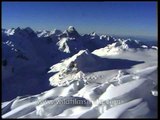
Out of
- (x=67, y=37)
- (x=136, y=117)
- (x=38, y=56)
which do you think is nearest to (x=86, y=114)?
(x=136, y=117)

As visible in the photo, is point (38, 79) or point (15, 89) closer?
point (15, 89)

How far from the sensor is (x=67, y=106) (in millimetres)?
13977

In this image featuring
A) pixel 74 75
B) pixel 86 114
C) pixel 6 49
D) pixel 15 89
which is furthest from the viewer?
pixel 6 49

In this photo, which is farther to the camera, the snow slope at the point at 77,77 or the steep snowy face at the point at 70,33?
the steep snowy face at the point at 70,33

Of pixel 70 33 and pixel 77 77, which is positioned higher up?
pixel 77 77

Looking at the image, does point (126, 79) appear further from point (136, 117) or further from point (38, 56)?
point (38, 56)

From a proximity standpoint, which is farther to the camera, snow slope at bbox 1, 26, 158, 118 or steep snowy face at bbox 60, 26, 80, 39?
steep snowy face at bbox 60, 26, 80, 39

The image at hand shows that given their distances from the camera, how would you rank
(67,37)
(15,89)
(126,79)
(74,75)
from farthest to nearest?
(67,37), (15,89), (74,75), (126,79)

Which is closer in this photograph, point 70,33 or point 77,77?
point 77,77

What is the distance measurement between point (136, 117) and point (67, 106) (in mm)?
3480

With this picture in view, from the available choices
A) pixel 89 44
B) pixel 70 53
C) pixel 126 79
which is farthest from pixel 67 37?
pixel 126 79

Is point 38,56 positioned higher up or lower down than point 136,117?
lower down

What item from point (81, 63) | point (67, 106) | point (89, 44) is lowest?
point (89, 44)

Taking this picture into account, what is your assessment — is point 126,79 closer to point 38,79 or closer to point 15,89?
point 15,89
